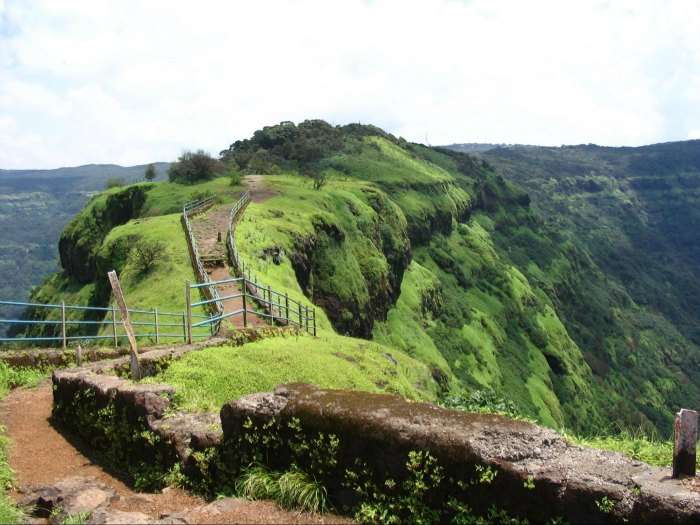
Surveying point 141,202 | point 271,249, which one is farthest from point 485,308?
point 271,249

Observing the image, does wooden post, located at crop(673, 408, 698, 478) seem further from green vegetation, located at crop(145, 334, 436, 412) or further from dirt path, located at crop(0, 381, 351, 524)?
green vegetation, located at crop(145, 334, 436, 412)

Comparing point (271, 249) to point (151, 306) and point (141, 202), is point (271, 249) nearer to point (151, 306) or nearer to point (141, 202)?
point (151, 306)

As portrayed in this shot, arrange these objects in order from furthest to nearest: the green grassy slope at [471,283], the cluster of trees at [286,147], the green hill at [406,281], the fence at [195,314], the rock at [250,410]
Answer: the cluster of trees at [286,147], the green grassy slope at [471,283], the green hill at [406,281], the fence at [195,314], the rock at [250,410]

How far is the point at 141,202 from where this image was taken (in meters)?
57.6

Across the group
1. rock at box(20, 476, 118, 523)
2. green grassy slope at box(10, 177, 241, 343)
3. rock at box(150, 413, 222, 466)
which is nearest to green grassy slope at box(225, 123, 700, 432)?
green grassy slope at box(10, 177, 241, 343)

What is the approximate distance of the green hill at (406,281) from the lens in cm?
2880

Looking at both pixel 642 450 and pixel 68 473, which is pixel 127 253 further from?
pixel 642 450

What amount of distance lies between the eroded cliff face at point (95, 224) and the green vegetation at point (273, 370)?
42.8 metres

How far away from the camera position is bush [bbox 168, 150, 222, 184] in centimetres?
6588

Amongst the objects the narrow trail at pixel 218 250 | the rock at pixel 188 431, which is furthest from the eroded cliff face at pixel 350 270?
the rock at pixel 188 431

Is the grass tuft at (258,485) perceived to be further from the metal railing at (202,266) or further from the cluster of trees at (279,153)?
the cluster of trees at (279,153)

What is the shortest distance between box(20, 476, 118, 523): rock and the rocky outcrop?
2623 mm

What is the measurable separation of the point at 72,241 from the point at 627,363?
114458mm

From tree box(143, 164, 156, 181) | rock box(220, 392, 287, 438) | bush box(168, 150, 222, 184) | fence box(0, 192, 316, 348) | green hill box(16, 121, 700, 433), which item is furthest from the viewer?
tree box(143, 164, 156, 181)
